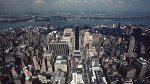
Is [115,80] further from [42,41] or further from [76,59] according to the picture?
[42,41]

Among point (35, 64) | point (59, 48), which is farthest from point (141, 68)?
point (35, 64)

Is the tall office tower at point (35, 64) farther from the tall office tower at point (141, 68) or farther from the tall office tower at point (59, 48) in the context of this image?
the tall office tower at point (141, 68)

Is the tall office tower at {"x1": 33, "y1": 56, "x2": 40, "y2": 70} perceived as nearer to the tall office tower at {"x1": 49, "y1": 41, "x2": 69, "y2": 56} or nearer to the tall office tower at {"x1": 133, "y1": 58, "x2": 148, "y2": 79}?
the tall office tower at {"x1": 49, "y1": 41, "x2": 69, "y2": 56}

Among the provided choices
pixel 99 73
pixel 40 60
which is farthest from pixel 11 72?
pixel 99 73

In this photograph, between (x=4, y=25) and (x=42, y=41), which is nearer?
(x=42, y=41)

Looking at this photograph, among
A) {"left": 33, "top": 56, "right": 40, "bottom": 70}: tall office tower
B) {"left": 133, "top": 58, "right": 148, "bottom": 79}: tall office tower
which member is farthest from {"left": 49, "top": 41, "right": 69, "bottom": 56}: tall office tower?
{"left": 133, "top": 58, "right": 148, "bottom": 79}: tall office tower

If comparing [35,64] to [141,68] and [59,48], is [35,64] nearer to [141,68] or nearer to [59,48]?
[59,48]

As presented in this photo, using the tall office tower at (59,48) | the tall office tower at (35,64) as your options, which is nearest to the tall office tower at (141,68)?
the tall office tower at (59,48)

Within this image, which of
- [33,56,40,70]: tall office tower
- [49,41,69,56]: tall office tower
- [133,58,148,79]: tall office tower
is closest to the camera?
[133,58,148,79]: tall office tower
